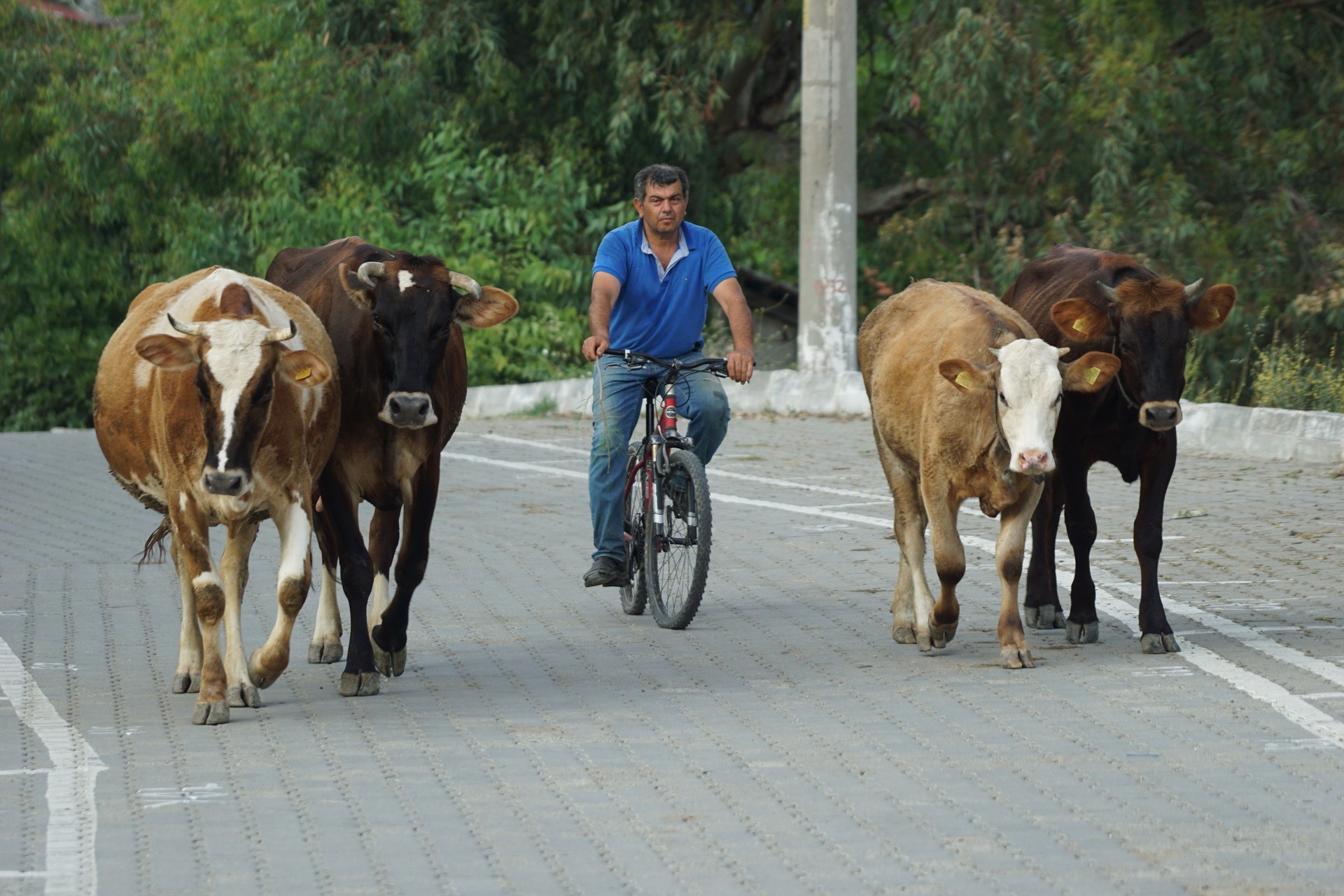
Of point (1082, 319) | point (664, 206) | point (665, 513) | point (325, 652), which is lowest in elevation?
point (325, 652)

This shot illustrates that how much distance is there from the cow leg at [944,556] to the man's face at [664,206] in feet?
6.71

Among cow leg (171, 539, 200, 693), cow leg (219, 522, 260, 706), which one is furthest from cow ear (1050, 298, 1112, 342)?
cow leg (171, 539, 200, 693)

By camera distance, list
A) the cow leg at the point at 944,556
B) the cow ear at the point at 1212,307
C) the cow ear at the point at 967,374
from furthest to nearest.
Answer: the cow ear at the point at 1212,307 → the cow leg at the point at 944,556 → the cow ear at the point at 967,374

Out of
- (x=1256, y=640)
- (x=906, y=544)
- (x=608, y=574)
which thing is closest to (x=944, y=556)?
(x=906, y=544)

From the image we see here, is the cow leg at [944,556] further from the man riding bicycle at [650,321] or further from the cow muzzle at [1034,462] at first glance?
the man riding bicycle at [650,321]

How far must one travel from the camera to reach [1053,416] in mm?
8680

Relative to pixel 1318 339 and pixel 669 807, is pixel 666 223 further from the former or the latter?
pixel 1318 339

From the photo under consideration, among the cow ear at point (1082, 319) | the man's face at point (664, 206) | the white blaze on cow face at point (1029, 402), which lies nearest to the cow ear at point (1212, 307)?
the cow ear at point (1082, 319)

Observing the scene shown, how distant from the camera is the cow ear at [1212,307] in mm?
9258

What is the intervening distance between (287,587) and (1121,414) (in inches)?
157

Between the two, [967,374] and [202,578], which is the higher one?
[967,374]

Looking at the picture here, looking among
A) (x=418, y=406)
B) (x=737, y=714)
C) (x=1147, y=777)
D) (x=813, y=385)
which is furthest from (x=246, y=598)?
(x=813, y=385)

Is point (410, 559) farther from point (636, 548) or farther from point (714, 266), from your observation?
point (714, 266)

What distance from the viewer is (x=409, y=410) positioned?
8445 millimetres
